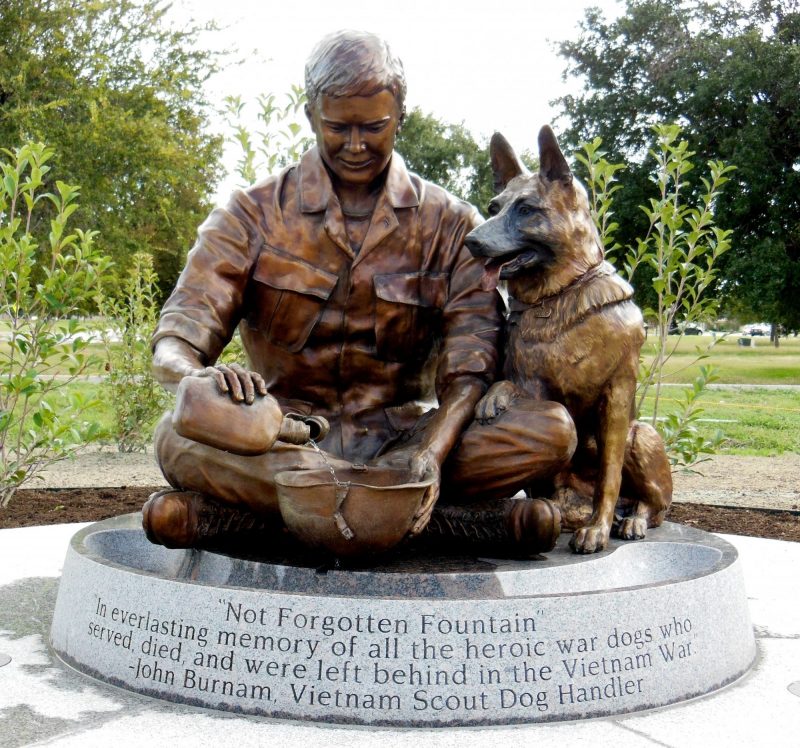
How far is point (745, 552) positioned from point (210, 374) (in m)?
3.67

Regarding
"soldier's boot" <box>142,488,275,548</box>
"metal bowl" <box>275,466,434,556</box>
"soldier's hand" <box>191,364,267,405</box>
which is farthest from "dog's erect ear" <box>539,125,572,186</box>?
"soldier's boot" <box>142,488,275,548</box>

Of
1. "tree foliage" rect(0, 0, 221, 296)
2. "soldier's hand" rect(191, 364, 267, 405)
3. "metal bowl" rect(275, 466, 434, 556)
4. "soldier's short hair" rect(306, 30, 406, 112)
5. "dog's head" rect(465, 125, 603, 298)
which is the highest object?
"tree foliage" rect(0, 0, 221, 296)

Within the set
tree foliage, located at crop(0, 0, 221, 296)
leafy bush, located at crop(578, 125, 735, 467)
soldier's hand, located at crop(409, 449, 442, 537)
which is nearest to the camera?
soldier's hand, located at crop(409, 449, 442, 537)

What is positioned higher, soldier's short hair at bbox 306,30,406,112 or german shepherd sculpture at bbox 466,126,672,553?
soldier's short hair at bbox 306,30,406,112

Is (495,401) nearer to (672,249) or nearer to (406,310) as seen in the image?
(406,310)

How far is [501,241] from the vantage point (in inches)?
147

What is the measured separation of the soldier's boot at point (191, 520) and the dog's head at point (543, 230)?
4.41 ft

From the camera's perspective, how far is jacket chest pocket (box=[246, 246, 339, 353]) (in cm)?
409

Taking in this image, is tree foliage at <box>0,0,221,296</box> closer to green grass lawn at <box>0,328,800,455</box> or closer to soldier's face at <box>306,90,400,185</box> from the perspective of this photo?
green grass lawn at <box>0,328,800,455</box>

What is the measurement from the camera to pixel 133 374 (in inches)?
400

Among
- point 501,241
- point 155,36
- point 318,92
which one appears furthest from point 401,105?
point 155,36

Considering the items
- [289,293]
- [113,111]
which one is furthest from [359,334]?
[113,111]

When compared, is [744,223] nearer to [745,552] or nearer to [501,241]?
[745,552]

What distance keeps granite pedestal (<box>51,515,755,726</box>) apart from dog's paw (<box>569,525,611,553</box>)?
0.31m
